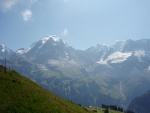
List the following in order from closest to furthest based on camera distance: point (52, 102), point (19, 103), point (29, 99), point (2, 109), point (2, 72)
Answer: point (2, 109), point (19, 103), point (29, 99), point (52, 102), point (2, 72)

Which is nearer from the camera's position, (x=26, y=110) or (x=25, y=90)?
(x=26, y=110)

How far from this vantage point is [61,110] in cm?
7900

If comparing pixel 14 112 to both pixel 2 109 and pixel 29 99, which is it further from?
pixel 29 99

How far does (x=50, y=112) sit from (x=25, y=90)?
11.8 metres

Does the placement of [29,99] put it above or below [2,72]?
below

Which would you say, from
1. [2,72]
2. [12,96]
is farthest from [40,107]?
[2,72]

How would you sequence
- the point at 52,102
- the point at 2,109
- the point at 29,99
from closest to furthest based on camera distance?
the point at 2,109 < the point at 29,99 < the point at 52,102

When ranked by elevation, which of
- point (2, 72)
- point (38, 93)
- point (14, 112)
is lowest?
point (14, 112)

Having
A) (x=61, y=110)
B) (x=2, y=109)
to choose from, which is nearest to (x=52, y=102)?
(x=61, y=110)

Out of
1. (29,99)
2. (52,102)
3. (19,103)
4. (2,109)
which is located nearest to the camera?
(2,109)

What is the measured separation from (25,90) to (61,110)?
12.4 m

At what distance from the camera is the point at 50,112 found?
73688 millimetres

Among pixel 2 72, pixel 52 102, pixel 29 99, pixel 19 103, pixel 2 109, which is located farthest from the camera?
pixel 2 72

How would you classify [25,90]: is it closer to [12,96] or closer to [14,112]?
[12,96]
